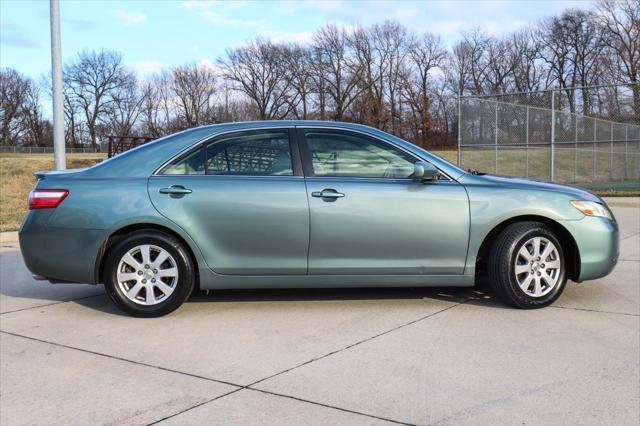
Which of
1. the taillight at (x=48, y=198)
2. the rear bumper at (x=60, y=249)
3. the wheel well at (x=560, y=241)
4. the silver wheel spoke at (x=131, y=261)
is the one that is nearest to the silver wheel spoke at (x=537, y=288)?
the wheel well at (x=560, y=241)

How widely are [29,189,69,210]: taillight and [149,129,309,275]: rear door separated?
728mm

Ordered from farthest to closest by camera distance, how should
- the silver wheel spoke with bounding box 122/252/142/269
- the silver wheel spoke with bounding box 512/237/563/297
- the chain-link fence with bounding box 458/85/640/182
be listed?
the chain-link fence with bounding box 458/85/640/182, the silver wheel spoke with bounding box 512/237/563/297, the silver wheel spoke with bounding box 122/252/142/269

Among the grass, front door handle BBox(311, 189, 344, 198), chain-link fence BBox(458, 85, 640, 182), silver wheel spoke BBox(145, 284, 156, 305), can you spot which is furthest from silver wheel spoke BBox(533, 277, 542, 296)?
the grass

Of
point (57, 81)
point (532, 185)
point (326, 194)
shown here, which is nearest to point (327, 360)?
point (326, 194)

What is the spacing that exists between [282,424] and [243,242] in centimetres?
207

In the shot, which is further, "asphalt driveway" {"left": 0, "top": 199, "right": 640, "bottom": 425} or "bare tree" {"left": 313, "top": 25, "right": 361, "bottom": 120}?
"bare tree" {"left": 313, "top": 25, "right": 361, "bottom": 120}

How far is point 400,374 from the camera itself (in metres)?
3.60

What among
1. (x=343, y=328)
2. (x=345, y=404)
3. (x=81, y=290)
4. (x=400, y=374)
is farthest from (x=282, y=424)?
(x=81, y=290)

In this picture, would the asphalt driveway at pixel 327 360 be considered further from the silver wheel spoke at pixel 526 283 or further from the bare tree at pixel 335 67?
the bare tree at pixel 335 67

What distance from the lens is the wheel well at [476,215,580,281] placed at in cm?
498

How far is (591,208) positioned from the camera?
16.5 feet

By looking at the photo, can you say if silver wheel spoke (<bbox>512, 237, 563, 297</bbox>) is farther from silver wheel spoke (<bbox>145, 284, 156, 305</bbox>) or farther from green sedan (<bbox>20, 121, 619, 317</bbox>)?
silver wheel spoke (<bbox>145, 284, 156, 305</bbox>)

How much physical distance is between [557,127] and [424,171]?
1477cm

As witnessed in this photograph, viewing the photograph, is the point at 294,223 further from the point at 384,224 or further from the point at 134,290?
the point at 134,290
